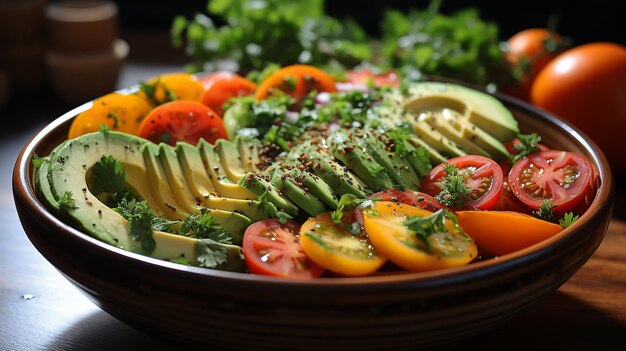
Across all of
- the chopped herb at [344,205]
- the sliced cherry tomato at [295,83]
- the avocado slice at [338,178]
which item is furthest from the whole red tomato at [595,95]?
the chopped herb at [344,205]

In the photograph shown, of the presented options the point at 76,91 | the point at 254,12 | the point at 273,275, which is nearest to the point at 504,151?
the point at 273,275

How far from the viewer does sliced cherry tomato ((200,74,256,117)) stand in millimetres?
2398

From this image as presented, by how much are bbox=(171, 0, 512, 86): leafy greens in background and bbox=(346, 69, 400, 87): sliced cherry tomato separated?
0.08 metres

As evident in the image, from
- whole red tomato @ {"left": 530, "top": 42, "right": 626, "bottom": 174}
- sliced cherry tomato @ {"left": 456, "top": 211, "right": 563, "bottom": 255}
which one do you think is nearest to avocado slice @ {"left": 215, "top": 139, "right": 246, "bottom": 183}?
sliced cherry tomato @ {"left": 456, "top": 211, "right": 563, "bottom": 255}

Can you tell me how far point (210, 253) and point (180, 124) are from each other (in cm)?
67

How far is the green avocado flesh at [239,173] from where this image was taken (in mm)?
1604

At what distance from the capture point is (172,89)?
95.3 inches

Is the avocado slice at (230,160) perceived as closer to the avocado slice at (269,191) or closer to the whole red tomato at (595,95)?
the avocado slice at (269,191)

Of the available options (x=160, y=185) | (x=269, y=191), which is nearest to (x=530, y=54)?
(x=269, y=191)

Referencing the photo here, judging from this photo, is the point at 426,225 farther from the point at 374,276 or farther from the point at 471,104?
the point at 471,104

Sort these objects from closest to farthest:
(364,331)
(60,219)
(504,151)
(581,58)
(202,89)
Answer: (364,331)
(60,219)
(504,151)
(202,89)
(581,58)

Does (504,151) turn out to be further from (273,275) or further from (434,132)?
(273,275)

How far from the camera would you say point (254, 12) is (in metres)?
3.27

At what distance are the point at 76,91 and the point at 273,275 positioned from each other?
2.28m
